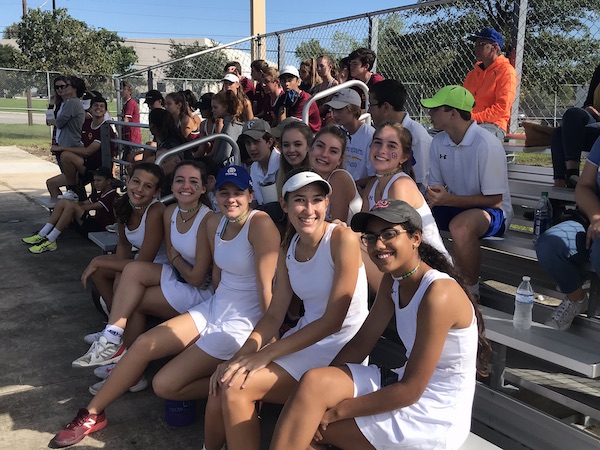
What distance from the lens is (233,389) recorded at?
7.80 feet

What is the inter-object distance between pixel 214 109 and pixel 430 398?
14.1 feet

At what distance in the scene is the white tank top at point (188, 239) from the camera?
11.7 ft

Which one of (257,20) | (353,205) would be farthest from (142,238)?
(257,20)

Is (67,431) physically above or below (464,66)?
below

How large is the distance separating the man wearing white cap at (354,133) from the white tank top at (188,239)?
1.22 meters

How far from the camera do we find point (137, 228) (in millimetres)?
4102

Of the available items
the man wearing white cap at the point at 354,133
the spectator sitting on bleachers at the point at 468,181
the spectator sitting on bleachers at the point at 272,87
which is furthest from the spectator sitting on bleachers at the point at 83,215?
the spectator sitting on bleachers at the point at 468,181

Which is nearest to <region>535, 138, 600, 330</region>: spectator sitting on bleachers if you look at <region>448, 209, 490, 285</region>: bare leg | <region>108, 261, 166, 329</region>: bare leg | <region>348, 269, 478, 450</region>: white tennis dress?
<region>448, 209, 490, 285</region>: bare leg

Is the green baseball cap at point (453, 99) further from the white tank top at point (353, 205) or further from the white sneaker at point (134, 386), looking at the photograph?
the white sneaker at point (134, 386)

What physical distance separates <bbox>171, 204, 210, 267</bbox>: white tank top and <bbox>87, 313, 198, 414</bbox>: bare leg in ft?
1.90

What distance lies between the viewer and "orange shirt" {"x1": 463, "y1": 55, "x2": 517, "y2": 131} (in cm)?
463

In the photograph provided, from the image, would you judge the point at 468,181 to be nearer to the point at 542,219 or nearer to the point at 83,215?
the point at 542,219

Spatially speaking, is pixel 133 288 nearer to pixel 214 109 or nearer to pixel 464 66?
pixel 214 109

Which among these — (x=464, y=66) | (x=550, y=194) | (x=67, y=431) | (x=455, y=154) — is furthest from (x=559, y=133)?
(x=67, y=431)
